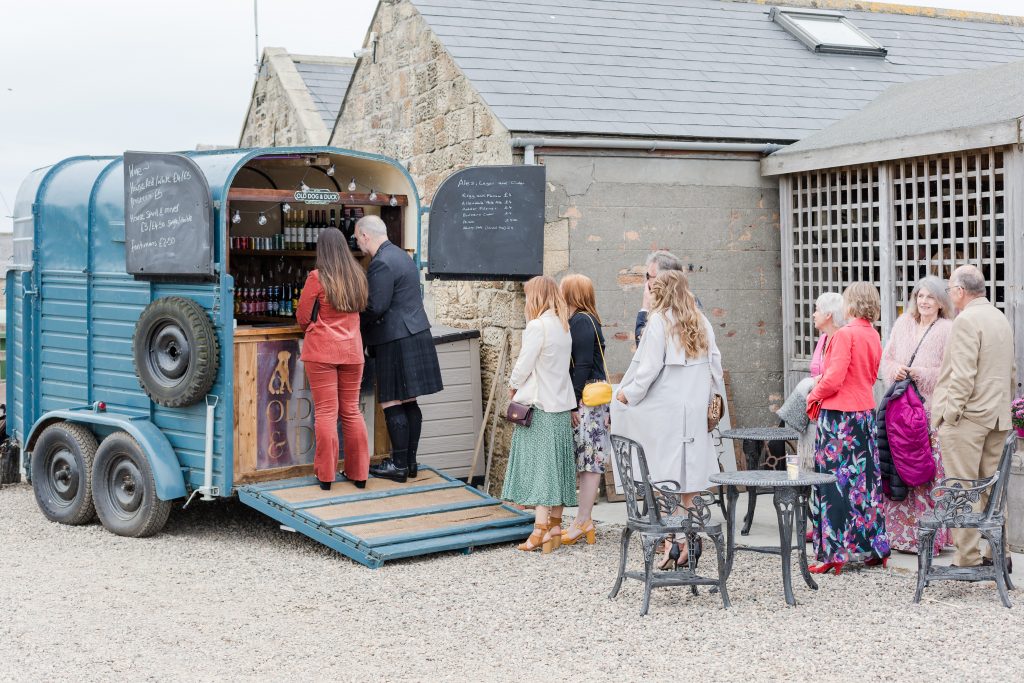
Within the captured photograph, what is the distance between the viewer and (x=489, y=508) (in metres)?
8.09

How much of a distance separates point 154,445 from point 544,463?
263 cm

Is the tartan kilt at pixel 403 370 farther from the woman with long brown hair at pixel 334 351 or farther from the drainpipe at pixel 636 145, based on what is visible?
the drainpipe at pixel 636 145

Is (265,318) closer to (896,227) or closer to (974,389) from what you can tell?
(896,227)

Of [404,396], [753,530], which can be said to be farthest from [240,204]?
[753,530]

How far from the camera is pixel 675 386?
6758 mm

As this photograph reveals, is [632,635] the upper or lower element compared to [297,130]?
lower

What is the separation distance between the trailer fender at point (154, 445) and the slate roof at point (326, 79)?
8490 millimetres

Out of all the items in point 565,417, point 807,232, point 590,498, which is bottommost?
point 590,498

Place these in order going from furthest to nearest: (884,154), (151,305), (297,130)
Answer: (297,130), (884,154), (151,305)

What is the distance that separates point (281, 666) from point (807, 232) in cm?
614

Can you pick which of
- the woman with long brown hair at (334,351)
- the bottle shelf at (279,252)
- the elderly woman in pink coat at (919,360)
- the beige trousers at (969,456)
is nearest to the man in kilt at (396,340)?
the woman with long brown hair at (334,351)

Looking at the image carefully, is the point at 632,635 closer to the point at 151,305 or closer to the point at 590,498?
the point at 590,498

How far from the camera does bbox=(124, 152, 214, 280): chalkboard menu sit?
25.3ft

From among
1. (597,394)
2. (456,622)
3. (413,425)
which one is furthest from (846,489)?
(413,425)
